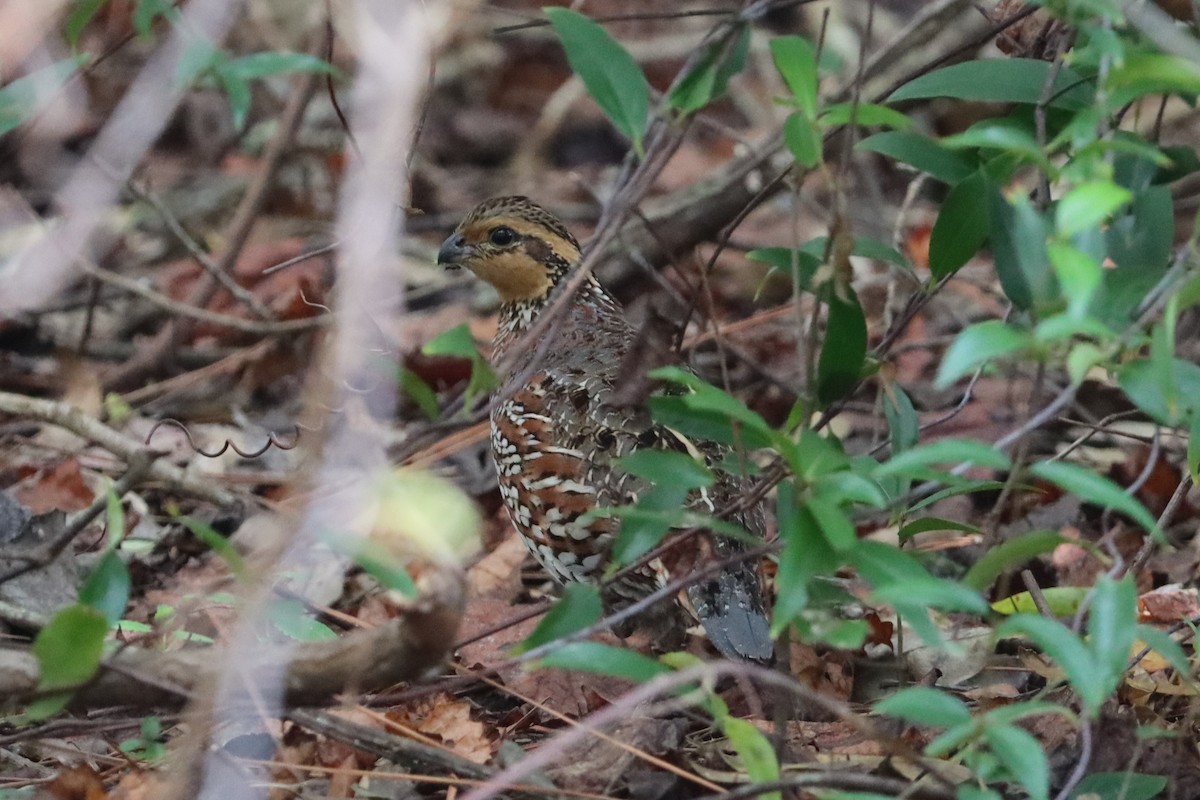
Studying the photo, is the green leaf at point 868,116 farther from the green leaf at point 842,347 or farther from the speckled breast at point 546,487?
the speckled breast at point 546,487

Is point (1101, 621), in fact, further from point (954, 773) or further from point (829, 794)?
point (954, 773)

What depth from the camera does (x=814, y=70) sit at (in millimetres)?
2469

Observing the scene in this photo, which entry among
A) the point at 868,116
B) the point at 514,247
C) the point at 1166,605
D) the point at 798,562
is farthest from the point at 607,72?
the point at 1166,605

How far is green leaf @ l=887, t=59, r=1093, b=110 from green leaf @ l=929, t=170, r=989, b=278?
19cm

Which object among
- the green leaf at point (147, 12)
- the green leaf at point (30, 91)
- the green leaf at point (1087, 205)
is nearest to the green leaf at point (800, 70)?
the green leaf at point (1087, 205)

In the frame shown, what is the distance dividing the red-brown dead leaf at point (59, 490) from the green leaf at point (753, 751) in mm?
2920

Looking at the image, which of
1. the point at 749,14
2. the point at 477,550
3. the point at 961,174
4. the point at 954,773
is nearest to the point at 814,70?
the point at 749,14

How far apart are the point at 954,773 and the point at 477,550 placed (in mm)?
2122

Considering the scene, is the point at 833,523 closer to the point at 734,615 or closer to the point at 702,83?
the point at 702,83

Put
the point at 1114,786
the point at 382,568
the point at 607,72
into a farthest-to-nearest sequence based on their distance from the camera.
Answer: the point at 607,72 → the point at 1114,786 → the point at 382,568

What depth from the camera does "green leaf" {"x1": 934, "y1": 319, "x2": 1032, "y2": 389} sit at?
197 centimetres

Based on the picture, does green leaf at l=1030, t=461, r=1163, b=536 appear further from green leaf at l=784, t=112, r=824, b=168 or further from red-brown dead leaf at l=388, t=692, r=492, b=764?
red-brown dead leaf at l=388, t=692, r=492, b=764

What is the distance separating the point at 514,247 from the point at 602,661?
2558 millimetres

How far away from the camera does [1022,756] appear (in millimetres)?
2000
